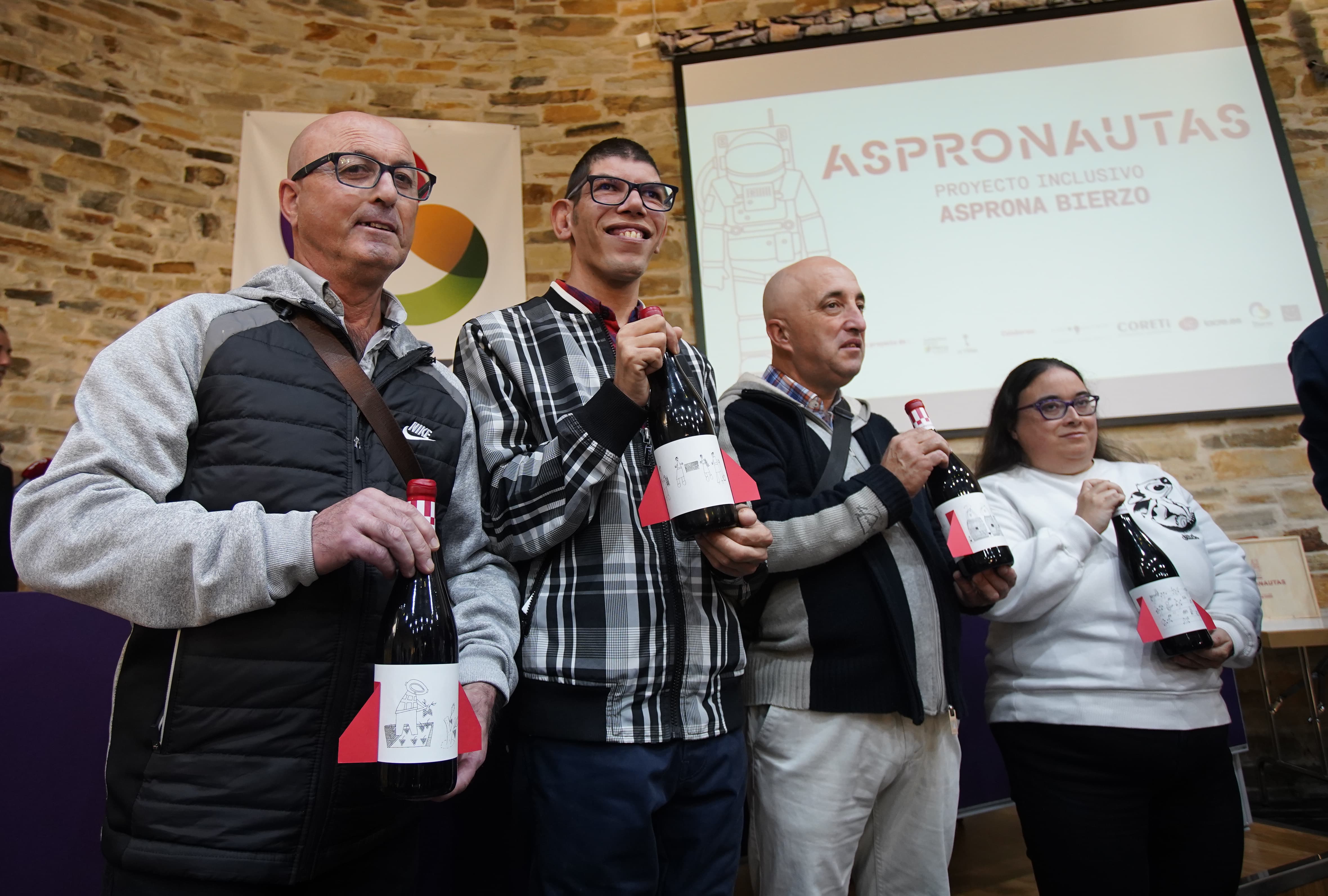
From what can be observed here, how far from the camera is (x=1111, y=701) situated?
156 cm

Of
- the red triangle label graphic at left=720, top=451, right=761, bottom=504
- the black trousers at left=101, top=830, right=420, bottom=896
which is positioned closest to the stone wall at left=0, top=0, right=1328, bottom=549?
the red triangle label graphic at left=720, top=451, right=761, bottom=504

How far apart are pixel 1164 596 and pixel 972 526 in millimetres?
440

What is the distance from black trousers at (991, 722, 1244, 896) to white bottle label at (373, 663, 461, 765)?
1.24 m

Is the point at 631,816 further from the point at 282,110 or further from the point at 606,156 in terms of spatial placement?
the point at 282,110

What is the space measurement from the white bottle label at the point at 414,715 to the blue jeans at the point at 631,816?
27 cm

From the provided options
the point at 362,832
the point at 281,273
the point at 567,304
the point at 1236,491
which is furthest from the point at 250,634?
the point at 1236,491

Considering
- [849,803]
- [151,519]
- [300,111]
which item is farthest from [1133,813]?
[300,111]

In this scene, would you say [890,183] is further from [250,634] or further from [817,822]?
[250,634]

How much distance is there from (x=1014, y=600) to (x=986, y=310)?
243 centimetres

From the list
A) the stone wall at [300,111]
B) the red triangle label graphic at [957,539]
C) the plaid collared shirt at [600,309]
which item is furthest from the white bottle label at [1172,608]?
the stone wall at [300,111]

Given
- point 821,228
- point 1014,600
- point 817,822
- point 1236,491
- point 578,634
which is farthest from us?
point 821,228

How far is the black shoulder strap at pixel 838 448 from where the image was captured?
1568 millimetres

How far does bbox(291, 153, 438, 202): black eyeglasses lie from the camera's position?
1.28m

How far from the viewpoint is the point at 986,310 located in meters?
3.71
